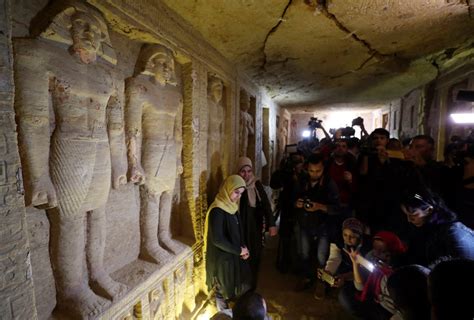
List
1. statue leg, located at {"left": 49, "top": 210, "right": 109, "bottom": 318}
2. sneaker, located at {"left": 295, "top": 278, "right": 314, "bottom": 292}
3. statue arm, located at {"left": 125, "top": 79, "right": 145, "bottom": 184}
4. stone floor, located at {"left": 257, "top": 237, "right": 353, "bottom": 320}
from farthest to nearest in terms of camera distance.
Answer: sneaker, located at {"left": 295, "top": 278, "right": 314, "bottom": 292} → stone floor, located at {"left": 257, "top": 237, "right": 353, "bottom": 320} → statue arm, located at {"left": 125, "top": 79, "right": 145, "bottom": 184} → statue leg, located at {"left": 49, "top": 210, "right": 109, "bottom": 318}

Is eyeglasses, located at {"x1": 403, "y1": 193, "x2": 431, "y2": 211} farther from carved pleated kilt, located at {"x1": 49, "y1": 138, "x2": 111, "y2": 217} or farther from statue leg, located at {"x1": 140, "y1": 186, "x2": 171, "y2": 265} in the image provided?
carved pleated kilt, located at {"x1": 49, "y1": 138, "x2": 111, "y2": 217}

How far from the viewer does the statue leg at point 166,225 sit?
2.40m

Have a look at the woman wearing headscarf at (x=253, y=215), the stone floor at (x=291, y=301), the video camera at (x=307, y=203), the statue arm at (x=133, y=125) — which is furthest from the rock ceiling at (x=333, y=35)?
the stone floor at (x=291, y=301)

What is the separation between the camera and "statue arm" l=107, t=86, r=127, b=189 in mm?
1799

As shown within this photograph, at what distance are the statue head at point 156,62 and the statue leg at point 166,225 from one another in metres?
1.14

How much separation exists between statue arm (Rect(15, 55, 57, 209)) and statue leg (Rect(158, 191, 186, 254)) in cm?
109

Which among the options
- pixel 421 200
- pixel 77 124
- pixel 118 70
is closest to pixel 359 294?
pixel 421 200

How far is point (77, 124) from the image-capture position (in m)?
1.51

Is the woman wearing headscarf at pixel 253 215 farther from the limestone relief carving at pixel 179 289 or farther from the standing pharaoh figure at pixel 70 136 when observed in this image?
the standing pharaoh figure at pixel 70 136

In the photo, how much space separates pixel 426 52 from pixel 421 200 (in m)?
2.67

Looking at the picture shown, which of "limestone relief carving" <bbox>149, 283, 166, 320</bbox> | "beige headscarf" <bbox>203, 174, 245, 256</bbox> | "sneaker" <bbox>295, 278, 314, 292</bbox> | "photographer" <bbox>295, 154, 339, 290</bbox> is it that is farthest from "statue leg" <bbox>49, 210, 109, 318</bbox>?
"sneaker" <bbox>295, 278, 314, 292</bbox>

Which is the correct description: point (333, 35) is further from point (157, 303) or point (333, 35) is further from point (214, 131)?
point (157, 303)

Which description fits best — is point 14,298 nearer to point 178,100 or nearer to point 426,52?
point 178,100

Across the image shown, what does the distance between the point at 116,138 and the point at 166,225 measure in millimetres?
1092
